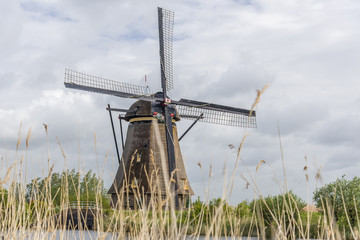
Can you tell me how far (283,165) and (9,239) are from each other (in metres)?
2.42

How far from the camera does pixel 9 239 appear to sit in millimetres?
3547

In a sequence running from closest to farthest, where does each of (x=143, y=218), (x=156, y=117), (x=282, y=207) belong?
(x=143, y=218) → (x=282, y=207) → (x=156, y=117)

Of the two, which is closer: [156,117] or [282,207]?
[282,207]

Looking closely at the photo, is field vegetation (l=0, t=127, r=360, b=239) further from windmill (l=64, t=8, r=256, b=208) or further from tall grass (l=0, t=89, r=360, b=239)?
windmill (l=64, t=8, r=256, b=208)

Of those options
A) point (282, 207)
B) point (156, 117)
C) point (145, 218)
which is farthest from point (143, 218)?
point (156, 117)

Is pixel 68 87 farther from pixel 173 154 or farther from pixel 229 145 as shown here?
pixel 229 145

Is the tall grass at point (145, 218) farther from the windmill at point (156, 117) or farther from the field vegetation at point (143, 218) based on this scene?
the windmill at point (156, 117)

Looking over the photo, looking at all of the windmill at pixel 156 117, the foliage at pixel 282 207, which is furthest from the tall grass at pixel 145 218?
the windmill at pixel 156 117

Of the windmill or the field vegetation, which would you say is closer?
the field vegetation

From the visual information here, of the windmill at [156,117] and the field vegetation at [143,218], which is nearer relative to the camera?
the field vegetation at [143,218]

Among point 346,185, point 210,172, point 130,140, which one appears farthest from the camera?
point 130,140

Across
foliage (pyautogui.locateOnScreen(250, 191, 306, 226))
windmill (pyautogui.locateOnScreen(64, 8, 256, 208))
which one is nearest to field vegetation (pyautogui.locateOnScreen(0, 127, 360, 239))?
foliage (pyautogui.locateOnScreen(250, 191, 306, 226))

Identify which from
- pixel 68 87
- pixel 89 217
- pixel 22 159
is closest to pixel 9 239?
pixel 22 159

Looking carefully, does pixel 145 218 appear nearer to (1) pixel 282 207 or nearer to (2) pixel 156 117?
(1) pixel 282 207
